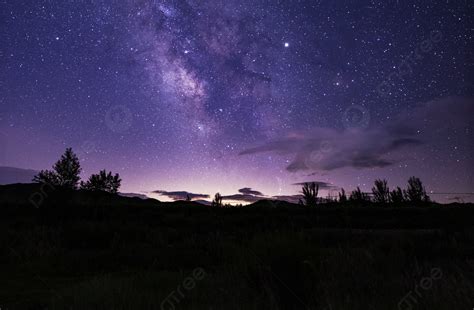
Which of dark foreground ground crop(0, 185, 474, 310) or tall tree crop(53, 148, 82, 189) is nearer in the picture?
dark foreground ground crop(0, 185, 474, 310)

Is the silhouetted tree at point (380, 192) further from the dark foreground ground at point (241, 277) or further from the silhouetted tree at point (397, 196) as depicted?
the dark foreground ground at point (241, 277)

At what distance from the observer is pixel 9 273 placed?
282 inches

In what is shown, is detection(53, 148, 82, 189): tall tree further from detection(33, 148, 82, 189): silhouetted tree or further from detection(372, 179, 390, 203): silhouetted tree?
detection(372, 179, 390, 203): silhouetted tree

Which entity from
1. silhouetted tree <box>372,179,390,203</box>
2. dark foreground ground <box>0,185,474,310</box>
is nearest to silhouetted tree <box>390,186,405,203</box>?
silhouetted tree <box>372,179,390,203</box>

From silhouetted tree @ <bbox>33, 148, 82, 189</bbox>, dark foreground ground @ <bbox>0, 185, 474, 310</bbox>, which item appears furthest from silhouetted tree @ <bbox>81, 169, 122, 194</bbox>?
dark foreground ground @ <bbox>0, 185, 474, 310</bbox>

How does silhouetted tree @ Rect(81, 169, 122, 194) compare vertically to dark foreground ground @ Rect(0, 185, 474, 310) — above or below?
above

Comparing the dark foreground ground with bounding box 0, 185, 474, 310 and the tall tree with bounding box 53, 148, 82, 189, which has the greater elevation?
the tall tree with bounding box 53, 148, 82, 189

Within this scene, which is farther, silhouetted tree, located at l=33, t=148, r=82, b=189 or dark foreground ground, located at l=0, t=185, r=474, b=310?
silhouetted tree, located at l=33, t=148, r=82, b=189

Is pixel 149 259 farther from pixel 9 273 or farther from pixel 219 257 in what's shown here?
pixel 9 273

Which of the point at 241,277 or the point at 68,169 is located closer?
the point at 241,277

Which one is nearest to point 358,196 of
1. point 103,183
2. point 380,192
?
point 380,192

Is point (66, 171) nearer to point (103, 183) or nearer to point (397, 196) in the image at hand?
point (103, 183)

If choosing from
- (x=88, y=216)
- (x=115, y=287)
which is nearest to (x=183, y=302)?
(x=115, y=287)

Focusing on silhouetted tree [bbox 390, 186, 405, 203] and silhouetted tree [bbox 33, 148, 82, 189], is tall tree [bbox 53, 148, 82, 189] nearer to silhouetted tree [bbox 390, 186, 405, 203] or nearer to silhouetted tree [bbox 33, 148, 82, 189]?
silhouetted tree [bbox 33, 148, 82, 189]
